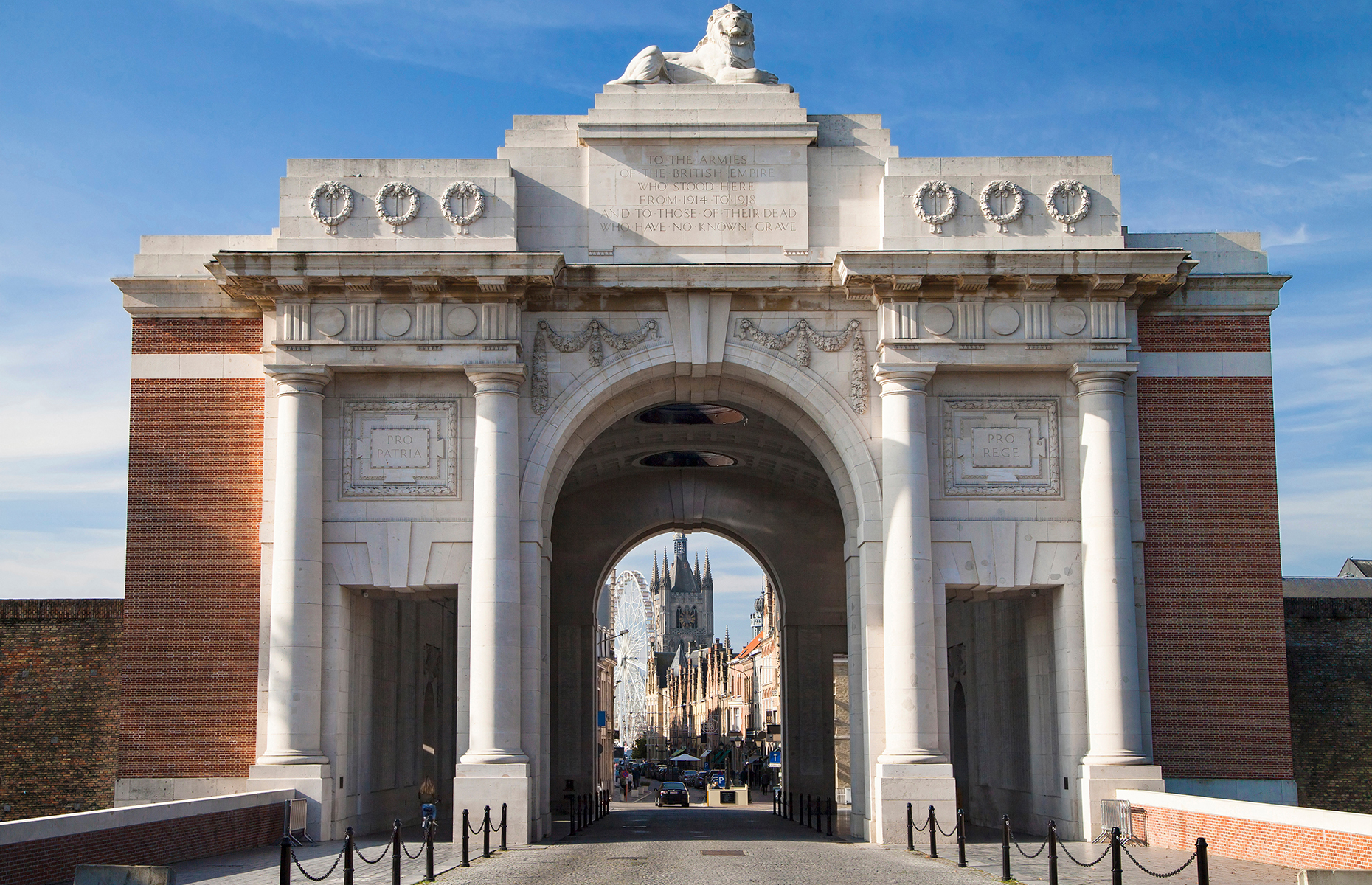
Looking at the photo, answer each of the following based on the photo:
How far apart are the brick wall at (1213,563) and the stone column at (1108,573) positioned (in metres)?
0.91

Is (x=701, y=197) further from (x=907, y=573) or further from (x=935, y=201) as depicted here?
(x=907, y=573)

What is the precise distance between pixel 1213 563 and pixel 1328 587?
13.3m

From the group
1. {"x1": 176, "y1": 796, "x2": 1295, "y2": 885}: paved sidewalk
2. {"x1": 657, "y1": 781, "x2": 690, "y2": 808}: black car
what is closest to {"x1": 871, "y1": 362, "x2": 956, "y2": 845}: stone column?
{"x1": 176, "y1": 796, "x2": 1295, "y2": 885}: paved sidewalk

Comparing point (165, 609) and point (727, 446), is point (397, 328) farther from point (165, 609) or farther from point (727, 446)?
point (727, 446)

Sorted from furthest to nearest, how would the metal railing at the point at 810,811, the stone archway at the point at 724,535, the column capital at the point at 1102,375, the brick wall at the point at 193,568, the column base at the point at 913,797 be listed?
the stone archway at the point at 724,535
the metal railing at the point at 810,811
the column capital at the point at 1102,375
the brick wall at the point at 193,568
the column base at the point at 913,797

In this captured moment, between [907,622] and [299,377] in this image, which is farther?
[299,377]

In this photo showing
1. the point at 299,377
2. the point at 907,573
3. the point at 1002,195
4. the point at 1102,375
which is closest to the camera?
the point at 907,573

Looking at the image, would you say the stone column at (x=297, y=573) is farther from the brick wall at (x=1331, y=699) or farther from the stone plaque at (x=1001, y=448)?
the brick wall at (x=1331, y=699)

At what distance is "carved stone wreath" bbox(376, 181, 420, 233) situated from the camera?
96.9 ft

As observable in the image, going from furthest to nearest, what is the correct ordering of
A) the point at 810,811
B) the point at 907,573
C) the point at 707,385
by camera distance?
the point at 810,811, the point at 707,385, the point at 907,573

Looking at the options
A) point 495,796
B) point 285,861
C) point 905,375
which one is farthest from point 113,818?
point 905,375

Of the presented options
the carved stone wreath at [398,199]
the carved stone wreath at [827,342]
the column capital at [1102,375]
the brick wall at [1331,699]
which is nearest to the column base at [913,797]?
the carved stone wreath at [827,342]

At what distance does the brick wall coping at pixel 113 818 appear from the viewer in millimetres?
17078

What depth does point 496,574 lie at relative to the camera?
93.7ft
